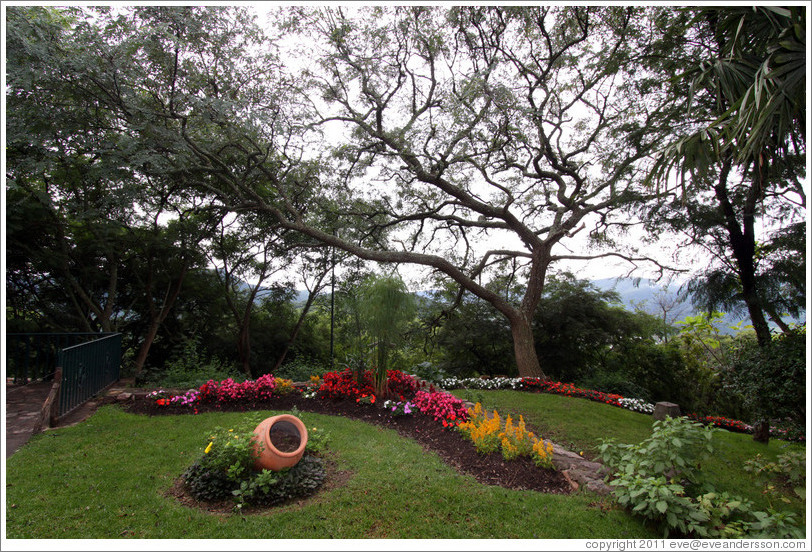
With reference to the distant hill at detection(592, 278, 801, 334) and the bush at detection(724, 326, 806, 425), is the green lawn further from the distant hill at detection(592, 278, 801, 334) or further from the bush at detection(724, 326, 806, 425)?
the distant hill at detection(592, 278, 801, 334)

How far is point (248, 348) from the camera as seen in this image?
9805 mm

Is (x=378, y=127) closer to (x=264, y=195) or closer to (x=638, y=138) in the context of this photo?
(x=264, y=195)

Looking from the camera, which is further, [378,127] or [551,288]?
[551,288]

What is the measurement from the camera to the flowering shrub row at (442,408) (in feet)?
15.9

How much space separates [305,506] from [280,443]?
0.80 metres

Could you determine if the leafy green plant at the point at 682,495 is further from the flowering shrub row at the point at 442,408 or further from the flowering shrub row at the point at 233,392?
the flowering shrub row at the point at 233,392

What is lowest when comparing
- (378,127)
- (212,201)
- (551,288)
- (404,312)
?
(404,312)

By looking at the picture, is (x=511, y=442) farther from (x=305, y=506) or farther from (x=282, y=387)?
(x=282, y=387)

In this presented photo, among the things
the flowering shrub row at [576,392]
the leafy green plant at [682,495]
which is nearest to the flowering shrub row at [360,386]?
the flowering shrub row at [576,392]

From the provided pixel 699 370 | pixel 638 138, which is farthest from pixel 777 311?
pixel 699 370

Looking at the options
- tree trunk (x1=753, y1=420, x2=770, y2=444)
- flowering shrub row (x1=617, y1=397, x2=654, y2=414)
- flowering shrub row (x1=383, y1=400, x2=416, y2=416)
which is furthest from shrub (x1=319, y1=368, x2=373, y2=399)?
tree trunk (x1=753, y1=420, x2=770, y2=444)

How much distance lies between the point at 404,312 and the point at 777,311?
219 inches

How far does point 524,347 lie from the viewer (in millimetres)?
9023

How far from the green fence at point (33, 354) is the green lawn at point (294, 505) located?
301 centimetres
